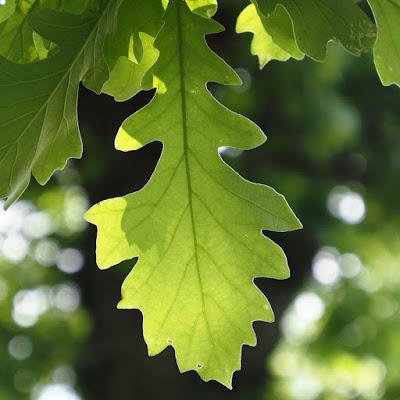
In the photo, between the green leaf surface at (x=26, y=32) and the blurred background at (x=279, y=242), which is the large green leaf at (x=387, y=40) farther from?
the blurred background at (x=279, y=242)

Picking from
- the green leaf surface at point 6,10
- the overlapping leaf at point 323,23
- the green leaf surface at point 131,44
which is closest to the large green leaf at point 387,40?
the overlapping leaf at point 323,23

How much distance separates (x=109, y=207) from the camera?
0.84m

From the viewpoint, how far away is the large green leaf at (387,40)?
77 centimetres

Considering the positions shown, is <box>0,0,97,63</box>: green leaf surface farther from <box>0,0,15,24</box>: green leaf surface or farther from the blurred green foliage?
the blurred green foliage

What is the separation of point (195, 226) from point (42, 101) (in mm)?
203

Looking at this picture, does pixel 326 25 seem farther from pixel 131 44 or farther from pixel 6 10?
pixel 6 10

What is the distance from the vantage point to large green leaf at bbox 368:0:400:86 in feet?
2.52

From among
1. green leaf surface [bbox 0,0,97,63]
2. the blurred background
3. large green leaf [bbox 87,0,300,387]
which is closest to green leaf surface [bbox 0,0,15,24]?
green leaf surface [bbox 0,0,97,63]

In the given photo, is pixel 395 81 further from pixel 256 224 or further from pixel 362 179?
pixel 362 179

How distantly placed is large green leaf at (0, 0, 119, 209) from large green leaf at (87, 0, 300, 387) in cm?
8

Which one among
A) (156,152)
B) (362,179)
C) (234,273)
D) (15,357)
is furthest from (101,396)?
(234,273)

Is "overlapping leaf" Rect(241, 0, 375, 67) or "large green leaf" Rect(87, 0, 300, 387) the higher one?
"overlapping leaf" Rect(241, 0, 375, 67)

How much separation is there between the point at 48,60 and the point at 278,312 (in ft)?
14.1

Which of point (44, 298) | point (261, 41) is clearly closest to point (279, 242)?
point (44, 298)
